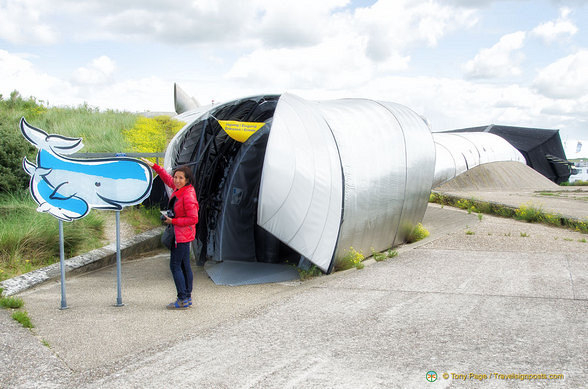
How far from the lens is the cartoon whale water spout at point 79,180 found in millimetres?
6219

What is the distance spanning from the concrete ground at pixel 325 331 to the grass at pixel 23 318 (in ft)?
0.24

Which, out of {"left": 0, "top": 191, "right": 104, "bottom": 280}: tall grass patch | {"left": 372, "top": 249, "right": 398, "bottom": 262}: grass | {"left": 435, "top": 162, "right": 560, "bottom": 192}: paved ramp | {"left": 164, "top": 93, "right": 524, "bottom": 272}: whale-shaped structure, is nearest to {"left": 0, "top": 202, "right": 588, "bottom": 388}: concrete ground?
{"left": 372, "top": 249, "right": 398, "bottom": 262}: grass

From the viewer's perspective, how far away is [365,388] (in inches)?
149

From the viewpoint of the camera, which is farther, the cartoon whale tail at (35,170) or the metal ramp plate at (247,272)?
the metal ramp plate at (247,272)

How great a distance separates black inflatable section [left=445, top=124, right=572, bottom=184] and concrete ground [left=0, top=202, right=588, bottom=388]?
113 feet

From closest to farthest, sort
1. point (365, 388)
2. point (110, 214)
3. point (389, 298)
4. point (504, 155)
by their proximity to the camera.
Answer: point (365, 388)
point (389, 298)
point (110, 214)
point (504, 155)

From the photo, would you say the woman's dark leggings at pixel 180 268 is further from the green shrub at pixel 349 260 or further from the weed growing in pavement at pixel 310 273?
the green shrub at pixel 349 260

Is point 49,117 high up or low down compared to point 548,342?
up

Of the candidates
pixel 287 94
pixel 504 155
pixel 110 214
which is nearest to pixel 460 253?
pixel 287 94

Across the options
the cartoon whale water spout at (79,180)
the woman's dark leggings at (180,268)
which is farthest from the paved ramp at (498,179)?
the cartoon whale water spout at (79,180)

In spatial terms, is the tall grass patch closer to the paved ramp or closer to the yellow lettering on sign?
the yellow lettering on sign

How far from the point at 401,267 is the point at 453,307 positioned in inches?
91.5

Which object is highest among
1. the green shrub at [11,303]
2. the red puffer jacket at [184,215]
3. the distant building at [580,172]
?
the red puffer jacket at [184,215]

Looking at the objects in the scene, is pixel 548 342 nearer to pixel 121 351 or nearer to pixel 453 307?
pixel 453 307
